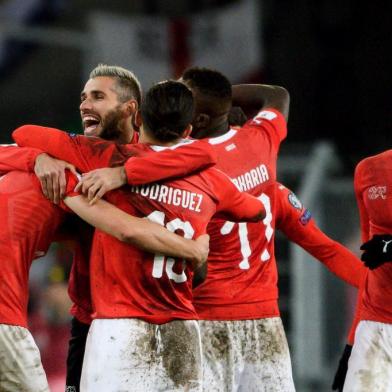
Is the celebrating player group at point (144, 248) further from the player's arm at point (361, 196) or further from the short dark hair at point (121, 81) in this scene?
the player's arm at point (361, 196)

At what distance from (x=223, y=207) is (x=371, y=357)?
4.35 feet

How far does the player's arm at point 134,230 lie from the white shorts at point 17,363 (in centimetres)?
59

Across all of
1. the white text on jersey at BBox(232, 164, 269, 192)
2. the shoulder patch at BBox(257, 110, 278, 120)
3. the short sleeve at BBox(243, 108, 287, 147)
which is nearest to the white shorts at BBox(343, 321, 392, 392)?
the white text on jersey at BBox(232, 164, 269, 192)

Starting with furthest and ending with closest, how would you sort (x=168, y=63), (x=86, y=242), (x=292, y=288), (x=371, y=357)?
(x=168, y=63), (x=292, y=288), (x=371, y=357), (x=86, y=242)

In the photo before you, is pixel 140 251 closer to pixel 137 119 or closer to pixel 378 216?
pixel 137 119

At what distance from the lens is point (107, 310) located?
5051mm

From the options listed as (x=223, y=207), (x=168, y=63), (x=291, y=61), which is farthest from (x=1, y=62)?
(x=223, y=207)

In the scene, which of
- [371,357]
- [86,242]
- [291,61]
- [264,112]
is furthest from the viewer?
[291,61]

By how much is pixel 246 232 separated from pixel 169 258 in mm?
1092

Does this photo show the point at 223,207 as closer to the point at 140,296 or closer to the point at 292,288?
the point at 140,296

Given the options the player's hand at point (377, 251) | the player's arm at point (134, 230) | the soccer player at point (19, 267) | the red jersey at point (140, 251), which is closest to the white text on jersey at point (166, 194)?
the red jersey at point (140, 251)

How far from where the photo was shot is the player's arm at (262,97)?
21.8 ft

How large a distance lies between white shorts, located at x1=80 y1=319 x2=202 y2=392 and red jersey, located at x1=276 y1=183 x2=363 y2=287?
1.64m

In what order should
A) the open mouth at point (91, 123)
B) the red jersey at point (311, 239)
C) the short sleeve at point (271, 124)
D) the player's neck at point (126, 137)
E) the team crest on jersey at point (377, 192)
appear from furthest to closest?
the red jersey at point (311, 239), the short sleeve at point (271, 124), the team crest on jersey at point (377, 192), the player's neck at point (126, 137), the open mouth at point (91, 123)
